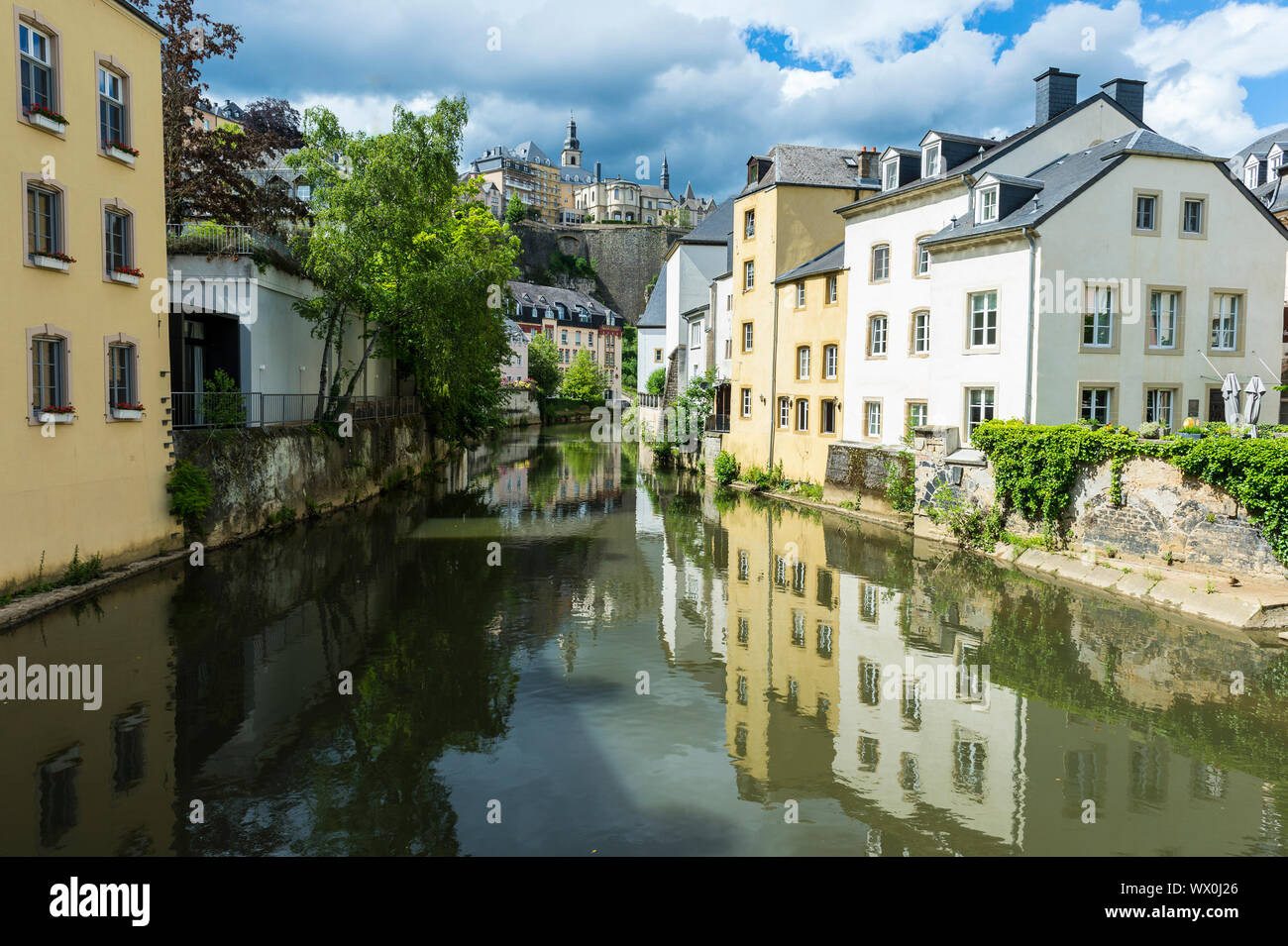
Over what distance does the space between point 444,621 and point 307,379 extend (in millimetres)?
18491

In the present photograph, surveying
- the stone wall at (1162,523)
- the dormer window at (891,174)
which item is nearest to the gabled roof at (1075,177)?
the dormer window at (891,174)

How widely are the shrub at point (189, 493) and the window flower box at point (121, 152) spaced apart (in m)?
6.14

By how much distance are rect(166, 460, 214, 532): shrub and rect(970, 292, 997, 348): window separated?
19.5m

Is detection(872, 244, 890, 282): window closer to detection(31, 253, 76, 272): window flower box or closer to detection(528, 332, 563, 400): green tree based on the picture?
detection(31, 253, 76, 272): window flower box

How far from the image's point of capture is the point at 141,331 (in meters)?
17.9

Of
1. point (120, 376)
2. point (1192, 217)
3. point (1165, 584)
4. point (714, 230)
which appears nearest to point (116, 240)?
point (120, 376)

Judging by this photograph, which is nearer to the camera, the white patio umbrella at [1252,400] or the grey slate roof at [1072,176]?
the white patio umbrella at [1252,400]

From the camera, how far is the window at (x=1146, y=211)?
22453 millimetres

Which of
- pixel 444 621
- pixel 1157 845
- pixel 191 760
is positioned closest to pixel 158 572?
Answer: pixel 444 621

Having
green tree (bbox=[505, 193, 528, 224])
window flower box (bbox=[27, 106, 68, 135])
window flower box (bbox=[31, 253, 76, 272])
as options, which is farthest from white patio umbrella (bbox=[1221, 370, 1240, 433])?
green tree (bbox=[505, 193, 528, 224])

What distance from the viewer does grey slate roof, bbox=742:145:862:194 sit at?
3531 cm

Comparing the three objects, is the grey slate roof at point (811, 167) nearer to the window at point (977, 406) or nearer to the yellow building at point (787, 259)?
the yellow building at point (787, 259)

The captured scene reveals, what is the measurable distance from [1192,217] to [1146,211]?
1319 mm
